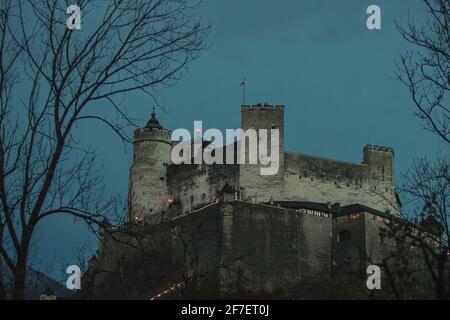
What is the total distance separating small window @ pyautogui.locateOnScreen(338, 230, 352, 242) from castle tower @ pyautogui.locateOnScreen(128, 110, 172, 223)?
1508cm

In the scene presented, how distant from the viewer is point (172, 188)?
63875 mm

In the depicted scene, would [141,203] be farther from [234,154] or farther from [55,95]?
[55,95]

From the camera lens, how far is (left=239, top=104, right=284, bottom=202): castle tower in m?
59.1

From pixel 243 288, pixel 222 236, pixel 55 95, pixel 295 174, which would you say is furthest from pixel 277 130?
pixel 55 95

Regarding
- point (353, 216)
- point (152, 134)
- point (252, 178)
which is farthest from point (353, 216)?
point (152, 134)

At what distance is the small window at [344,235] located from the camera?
54594mm

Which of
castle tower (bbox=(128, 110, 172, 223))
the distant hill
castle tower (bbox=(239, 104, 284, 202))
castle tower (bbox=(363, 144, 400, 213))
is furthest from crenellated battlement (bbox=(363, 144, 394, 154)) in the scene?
the distant hill

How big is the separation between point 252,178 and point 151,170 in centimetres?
906

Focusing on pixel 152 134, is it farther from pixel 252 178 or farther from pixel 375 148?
pixel 375 148

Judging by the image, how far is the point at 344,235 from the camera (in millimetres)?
55000

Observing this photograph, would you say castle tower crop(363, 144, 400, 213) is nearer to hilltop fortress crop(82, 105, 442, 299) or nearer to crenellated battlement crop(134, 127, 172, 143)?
hilltop fortress crop(82, 105, 442, 299)
